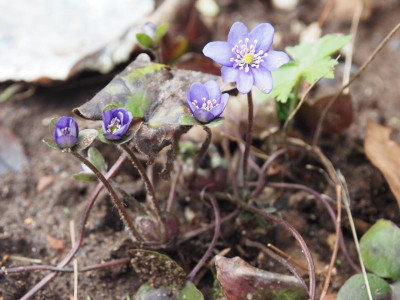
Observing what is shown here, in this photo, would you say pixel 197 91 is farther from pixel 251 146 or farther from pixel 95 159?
pixel 251 146

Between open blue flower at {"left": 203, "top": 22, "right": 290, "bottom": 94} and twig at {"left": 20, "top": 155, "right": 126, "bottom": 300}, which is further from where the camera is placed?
twig at {"left": 20, "top": 155, "right": 126, "bottom": 300}

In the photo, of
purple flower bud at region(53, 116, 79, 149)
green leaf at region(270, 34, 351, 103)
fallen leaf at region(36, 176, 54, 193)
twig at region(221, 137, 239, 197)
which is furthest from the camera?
fallen leaf at region(36, 176, 54, 193)

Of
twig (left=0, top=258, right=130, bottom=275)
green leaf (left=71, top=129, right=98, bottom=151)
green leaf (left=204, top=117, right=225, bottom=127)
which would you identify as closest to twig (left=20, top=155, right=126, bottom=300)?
twig (left=0, top=258, right=130, bottom=275)

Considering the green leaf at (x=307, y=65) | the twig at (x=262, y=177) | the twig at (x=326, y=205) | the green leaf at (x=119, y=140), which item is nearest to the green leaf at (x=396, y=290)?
the twig at (x=326, y=205)

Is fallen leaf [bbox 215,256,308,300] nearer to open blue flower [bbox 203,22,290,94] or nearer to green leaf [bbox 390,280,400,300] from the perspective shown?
green leaf [bbox 390,280,400,300]

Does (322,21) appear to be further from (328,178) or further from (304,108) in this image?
(328,178)

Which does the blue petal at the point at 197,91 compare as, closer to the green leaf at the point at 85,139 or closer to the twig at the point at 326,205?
the green leaf at the point at 85,139

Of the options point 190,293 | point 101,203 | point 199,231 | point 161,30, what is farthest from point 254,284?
point 161,30
